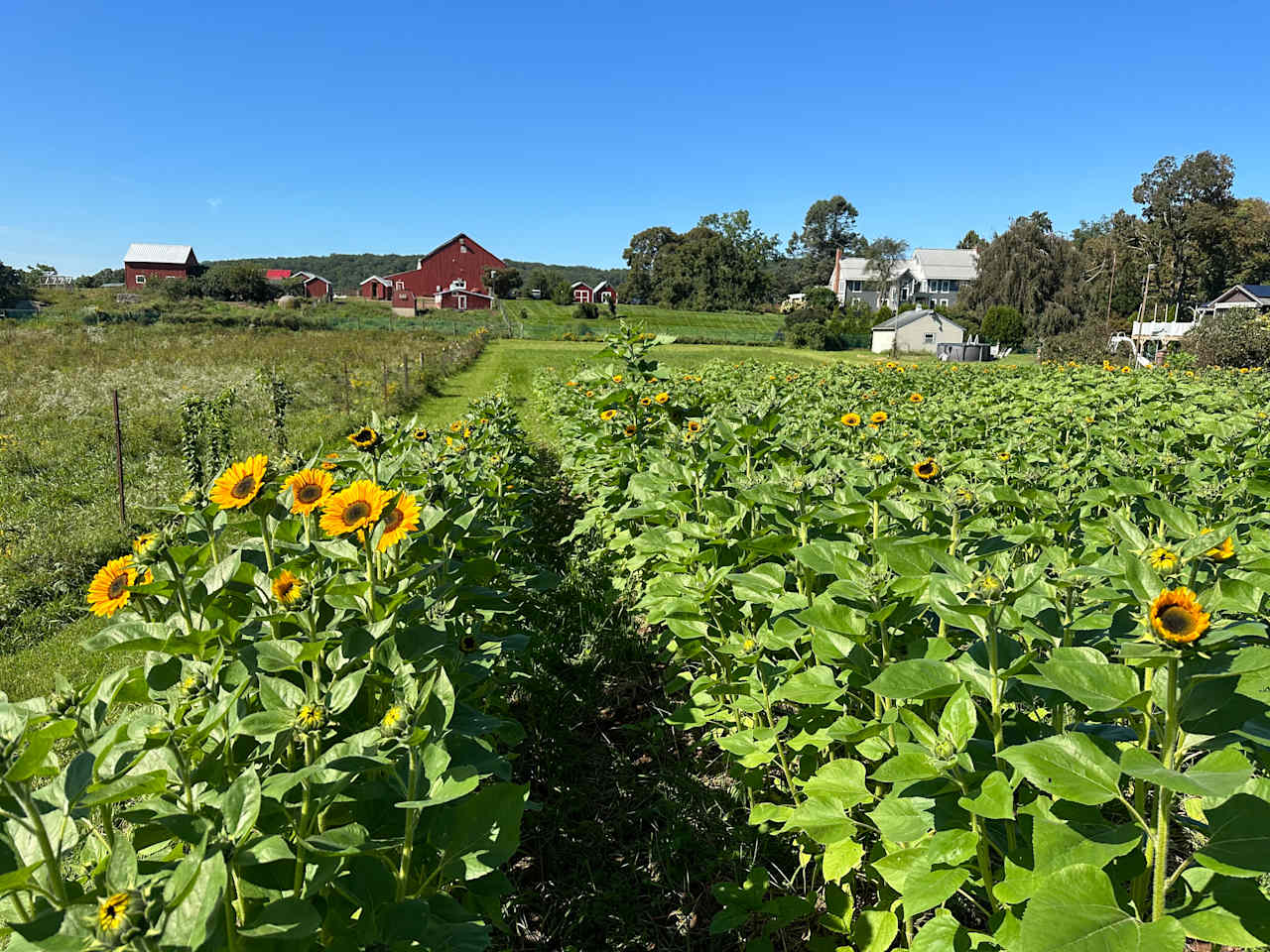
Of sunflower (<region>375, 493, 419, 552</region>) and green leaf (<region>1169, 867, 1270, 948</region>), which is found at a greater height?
sunflower (<region>375, 493, 419, 552</region>)

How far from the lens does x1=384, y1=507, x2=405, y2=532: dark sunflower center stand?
64.2 inches

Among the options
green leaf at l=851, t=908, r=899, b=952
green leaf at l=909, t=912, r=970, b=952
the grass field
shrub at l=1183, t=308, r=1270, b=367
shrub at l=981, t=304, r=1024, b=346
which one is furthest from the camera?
shrub at l=981, t=304, r=1024, b=346

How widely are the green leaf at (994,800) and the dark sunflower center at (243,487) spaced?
5.08 feet

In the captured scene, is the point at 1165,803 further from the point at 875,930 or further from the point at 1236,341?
the point at 1236,341

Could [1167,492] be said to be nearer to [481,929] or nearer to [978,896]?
[978,896]

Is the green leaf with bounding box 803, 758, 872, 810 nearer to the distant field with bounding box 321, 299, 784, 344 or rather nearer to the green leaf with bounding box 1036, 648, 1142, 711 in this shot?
the green leaf with bounding box 1036, 648, 1142, 711

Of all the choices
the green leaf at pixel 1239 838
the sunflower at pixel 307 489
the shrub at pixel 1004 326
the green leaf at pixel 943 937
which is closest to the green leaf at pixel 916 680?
the green leaf at pixel 1239 838

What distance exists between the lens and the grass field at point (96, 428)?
481 cm

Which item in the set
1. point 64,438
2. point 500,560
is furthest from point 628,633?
point 64,438

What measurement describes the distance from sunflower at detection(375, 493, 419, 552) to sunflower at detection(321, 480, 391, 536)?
0.04 metres

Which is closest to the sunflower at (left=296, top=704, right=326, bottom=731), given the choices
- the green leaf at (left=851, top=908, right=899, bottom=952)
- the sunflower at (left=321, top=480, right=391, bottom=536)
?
the sunflower at (left=321, top=480, right=391, bottom=536)

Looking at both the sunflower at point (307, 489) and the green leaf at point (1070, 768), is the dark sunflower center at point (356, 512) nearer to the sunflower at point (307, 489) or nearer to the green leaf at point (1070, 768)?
the sunflower at point (307, 489)

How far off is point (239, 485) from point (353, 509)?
0.83ft

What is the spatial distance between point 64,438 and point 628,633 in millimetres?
8616
